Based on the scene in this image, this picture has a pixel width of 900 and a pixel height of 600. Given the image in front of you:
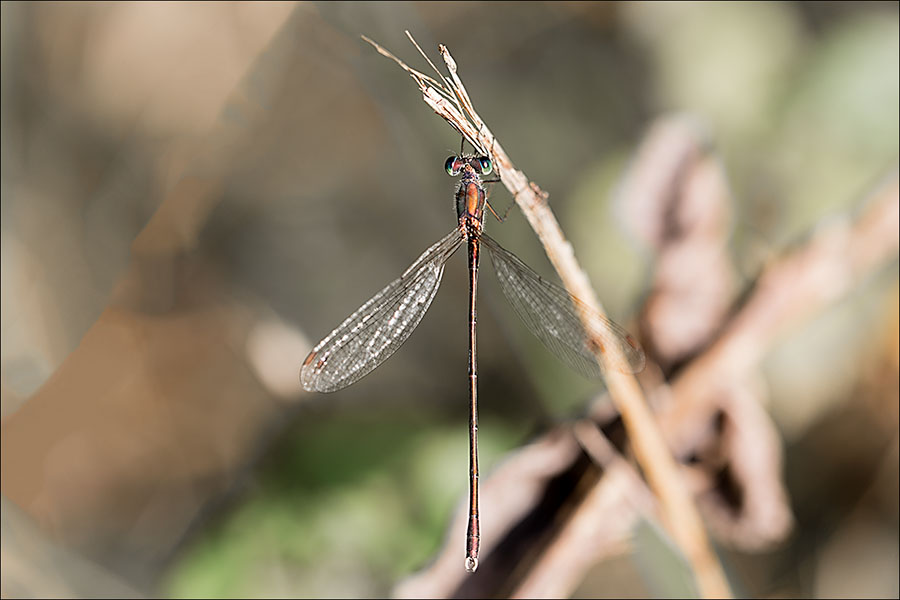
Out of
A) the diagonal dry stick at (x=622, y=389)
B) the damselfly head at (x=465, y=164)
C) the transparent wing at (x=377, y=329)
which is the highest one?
the damselfly head at (x=465, y=164)

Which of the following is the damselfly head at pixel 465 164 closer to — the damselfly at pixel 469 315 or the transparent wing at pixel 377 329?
the damselfly at pixel 469 315

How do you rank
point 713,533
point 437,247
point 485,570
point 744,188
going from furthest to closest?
point 744,188, point 437,247, point 713,533, point 485,570

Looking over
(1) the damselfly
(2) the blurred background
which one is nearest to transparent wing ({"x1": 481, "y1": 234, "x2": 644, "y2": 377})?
(1) the damselfly

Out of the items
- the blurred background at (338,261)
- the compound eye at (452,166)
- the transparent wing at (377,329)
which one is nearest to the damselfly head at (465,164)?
the compound eye at (452,166)

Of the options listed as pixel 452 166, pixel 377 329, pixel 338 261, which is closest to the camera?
pixel 452 166

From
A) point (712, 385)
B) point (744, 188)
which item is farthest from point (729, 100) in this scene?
point (712, 385)

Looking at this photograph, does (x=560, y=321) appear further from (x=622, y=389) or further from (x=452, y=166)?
(x=452, y=166)

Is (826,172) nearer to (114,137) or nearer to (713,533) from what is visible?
(713,533)

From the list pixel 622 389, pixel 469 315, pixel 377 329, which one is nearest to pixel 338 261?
pixel 377 329
